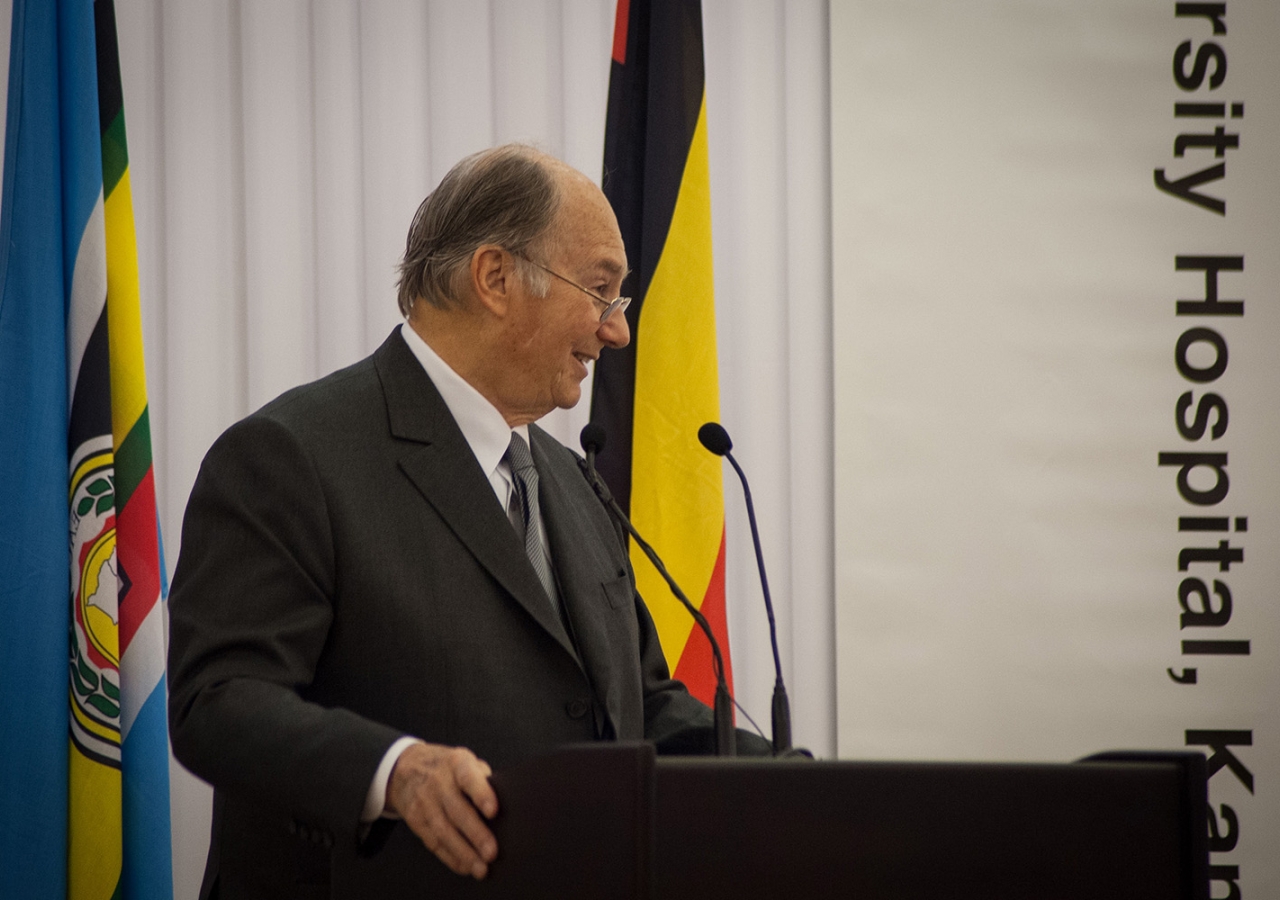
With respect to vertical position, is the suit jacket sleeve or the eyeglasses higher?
the eyeglasses

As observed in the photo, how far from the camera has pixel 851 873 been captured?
897 millimetres

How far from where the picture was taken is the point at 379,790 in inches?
40.4

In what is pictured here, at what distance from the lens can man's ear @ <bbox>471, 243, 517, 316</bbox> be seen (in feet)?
5.39

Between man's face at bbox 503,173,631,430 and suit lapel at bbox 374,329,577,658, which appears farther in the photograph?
man's face at bbox 503,173,631,430

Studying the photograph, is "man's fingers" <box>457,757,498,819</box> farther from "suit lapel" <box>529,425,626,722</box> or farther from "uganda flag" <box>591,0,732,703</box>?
"uganda flag" <box>591,0,732,703</box>

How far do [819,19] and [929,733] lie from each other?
2015 mm

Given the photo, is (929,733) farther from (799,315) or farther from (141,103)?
(141,103)

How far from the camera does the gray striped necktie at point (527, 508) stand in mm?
1576

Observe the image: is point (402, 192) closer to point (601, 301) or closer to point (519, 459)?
point (601, 301)

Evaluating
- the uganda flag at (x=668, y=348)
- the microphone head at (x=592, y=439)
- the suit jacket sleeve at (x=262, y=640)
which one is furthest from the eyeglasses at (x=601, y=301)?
the uganda flag at (x=668, y=348)

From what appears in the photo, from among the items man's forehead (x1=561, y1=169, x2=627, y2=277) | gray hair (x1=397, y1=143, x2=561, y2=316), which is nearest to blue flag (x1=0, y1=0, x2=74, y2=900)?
gray hair (x1=397, y1=143, x2=561, y2=316)

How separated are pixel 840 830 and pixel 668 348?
179cm

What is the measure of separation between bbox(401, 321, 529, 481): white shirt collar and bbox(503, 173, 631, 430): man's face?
0.07 metres

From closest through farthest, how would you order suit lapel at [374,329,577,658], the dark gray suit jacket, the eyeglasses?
1. the dark gray suit jacket
2. suit lapel at [374,329,577,658]
3. the eyeglasses
